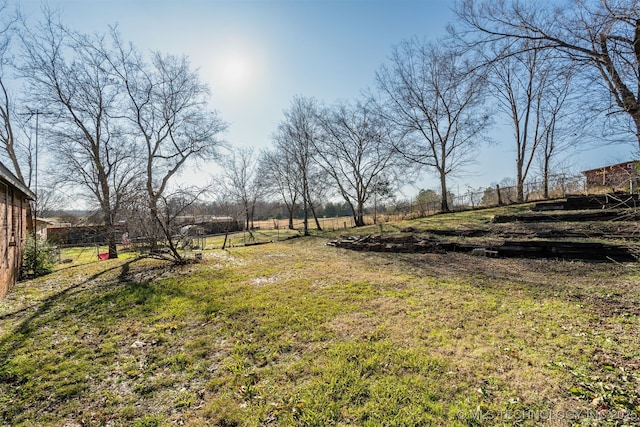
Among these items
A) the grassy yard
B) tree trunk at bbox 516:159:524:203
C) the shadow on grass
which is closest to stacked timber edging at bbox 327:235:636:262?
the grassy yard

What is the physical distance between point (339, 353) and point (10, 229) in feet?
31.6

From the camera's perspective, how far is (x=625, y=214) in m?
3.21

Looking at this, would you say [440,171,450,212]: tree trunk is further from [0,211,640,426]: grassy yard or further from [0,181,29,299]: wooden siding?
[0,181,29,299]: wooden siding

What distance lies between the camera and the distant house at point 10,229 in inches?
248

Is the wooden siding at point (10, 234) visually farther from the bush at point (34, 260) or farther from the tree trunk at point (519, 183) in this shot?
the tree trunk at point (519, 183)

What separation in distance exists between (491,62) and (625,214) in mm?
2768

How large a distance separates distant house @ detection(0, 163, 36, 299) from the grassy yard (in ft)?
4.31

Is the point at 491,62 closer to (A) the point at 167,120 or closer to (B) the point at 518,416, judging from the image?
(B) the point at 518,416

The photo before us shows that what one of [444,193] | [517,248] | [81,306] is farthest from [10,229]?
[444,193]

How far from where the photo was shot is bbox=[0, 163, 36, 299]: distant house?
6.31 meters

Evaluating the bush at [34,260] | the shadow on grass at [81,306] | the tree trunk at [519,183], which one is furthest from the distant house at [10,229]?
the tree trunk at [519,183]

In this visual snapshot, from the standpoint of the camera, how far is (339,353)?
3094 mm

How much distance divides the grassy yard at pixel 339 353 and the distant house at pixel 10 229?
1314 mm

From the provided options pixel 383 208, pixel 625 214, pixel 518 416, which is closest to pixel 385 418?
pixel 518 416
